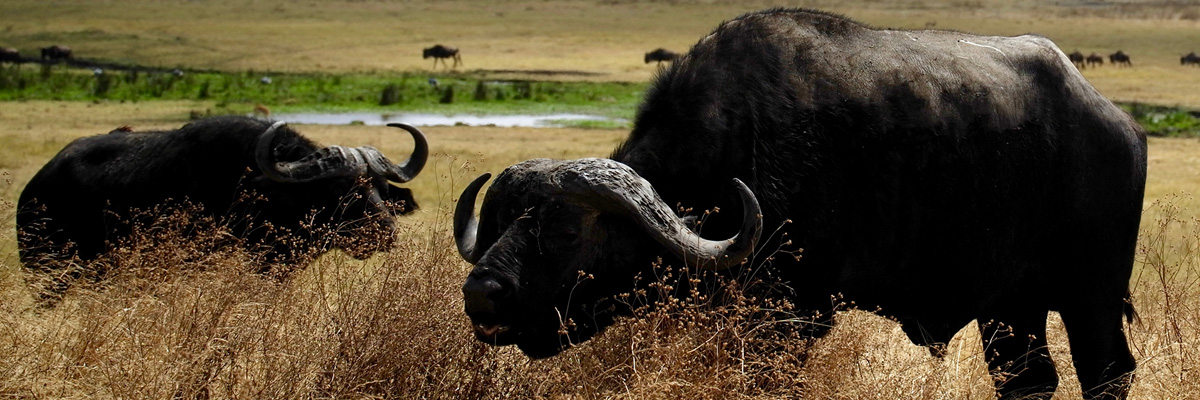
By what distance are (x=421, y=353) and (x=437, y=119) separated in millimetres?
29382

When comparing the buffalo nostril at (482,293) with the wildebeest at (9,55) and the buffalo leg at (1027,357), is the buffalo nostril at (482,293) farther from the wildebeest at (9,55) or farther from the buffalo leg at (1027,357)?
the wildebeest at (9,55)

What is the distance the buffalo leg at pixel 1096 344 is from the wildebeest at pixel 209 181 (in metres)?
4.45

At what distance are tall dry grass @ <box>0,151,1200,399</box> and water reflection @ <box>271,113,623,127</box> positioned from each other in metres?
26.2

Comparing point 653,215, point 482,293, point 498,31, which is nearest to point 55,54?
point 498,31

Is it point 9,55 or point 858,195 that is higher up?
point 858,195

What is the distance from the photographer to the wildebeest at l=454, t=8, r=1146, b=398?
5125mm

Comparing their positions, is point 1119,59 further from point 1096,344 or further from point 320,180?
point 1096,344

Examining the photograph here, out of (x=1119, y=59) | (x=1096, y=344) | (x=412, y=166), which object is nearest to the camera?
(x=1096, y=344)

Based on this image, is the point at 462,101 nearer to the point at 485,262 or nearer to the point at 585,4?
the point at 485,262

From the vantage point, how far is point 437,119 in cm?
3453

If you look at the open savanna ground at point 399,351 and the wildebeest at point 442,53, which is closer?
the open savanna ground at point 399,351

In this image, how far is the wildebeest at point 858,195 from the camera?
5125 mm

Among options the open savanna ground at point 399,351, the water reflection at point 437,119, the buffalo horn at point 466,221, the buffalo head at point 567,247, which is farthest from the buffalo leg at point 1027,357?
the water reflection at point 437,119

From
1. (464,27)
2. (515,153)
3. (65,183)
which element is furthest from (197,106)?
(464,27)
